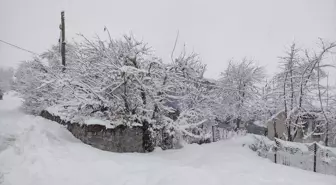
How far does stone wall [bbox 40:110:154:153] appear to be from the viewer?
413 inches

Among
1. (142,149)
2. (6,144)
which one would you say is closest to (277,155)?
(142,149)

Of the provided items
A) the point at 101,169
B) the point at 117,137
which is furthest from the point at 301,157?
the point at 101,169

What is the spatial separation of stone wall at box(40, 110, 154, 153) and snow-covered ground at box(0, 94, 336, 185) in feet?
4.33

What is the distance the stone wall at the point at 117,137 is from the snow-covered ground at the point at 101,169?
1320 mm

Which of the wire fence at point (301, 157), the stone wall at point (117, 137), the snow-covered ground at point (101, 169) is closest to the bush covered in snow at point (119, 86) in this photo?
the stone wall at point (117, 137)

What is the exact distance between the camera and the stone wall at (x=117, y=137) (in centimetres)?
1050

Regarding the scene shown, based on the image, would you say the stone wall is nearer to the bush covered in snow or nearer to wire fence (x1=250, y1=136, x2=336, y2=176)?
the bush covered in snow

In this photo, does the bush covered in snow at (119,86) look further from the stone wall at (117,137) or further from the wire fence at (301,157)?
the wire fence at (301,157)

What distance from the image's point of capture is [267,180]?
664 cm

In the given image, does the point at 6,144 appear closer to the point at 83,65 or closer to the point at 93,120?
the point at 93,120

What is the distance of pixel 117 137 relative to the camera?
34.6ft

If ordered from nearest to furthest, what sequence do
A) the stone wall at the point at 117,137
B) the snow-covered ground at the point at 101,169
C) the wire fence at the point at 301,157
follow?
1. the snow-covered ground at the point at 101,169
2. the wire fence at the point at 301,157
3. the stone wall at the point at 117,137

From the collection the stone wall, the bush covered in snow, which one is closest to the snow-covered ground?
the stone wall

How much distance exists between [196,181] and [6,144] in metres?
4.83
